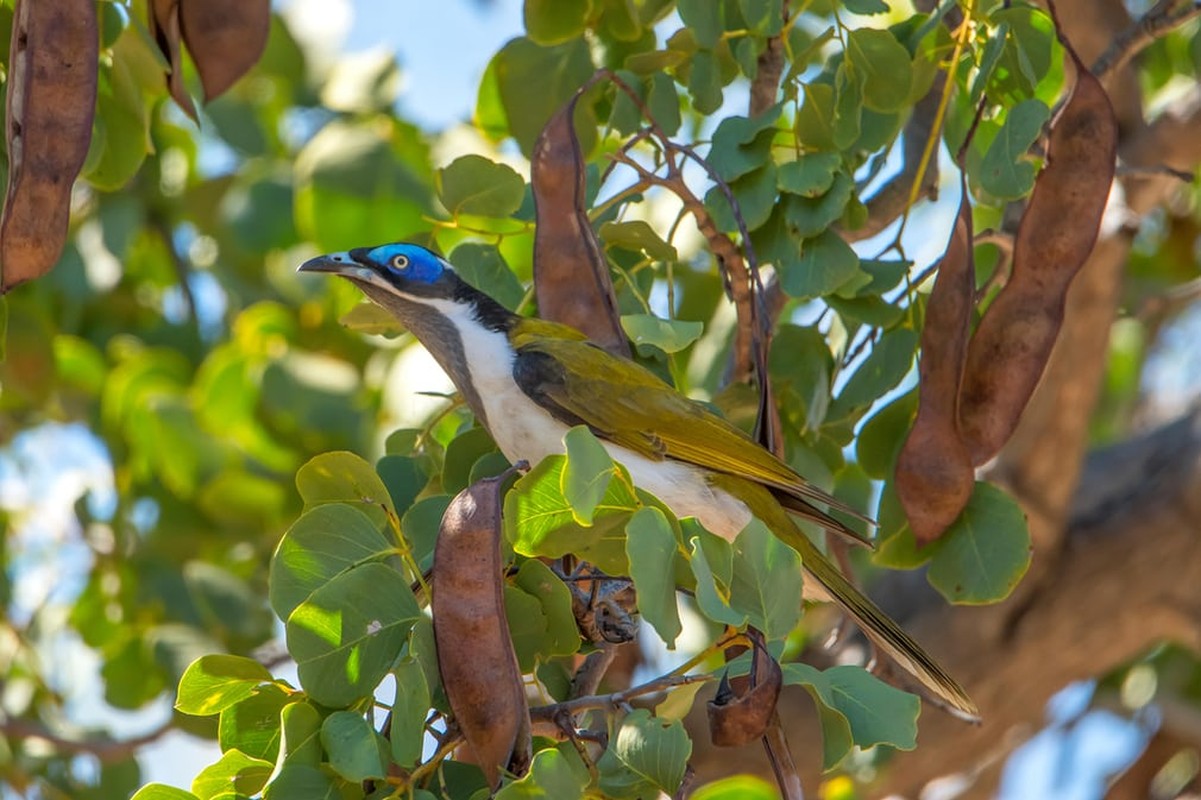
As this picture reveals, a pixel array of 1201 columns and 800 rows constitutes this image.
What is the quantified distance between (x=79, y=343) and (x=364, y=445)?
63.6 inches

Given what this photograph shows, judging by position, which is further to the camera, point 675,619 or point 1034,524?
point 1034,524

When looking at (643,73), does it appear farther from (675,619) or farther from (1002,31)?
(675,619)

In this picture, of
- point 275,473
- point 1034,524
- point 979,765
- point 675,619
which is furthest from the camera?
point 275,473

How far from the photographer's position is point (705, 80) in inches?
134

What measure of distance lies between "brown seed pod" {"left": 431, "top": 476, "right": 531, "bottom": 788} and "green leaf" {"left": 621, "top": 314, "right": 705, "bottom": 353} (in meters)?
0.60

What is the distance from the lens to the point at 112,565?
5.96 m

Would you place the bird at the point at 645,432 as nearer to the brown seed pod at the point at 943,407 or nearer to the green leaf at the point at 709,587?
the brown seed pod at the point at 943,407

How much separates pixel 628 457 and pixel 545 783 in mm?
1564

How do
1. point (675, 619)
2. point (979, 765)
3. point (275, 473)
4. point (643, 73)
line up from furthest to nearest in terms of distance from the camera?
point (275, 473) < point (979, 765) < point (643, 73) < point (675, 619)

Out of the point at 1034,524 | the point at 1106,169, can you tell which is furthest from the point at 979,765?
the point at 1106,169

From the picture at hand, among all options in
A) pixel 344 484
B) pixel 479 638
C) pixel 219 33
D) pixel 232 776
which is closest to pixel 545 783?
pixel 479 638

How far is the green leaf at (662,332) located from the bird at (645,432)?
506mm

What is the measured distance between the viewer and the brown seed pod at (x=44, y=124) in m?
2.79

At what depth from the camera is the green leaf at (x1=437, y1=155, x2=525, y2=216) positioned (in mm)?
3289
